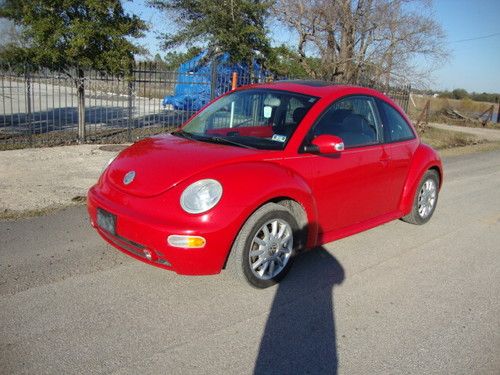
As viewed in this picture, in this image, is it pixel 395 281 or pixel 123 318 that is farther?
pixel 395 281

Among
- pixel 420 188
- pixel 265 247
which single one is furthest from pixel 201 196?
pixel 420 188

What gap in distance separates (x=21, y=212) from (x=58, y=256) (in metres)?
1.46

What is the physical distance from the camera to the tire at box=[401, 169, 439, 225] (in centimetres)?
549

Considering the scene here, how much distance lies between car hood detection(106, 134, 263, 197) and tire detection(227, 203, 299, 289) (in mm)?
530

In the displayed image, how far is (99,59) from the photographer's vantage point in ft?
32.6

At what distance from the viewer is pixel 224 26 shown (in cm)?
1316

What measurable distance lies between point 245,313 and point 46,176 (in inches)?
195

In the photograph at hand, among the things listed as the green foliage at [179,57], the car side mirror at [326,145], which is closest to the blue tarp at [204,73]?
the green foliage at [179,57]

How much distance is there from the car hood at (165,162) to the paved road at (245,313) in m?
0.81

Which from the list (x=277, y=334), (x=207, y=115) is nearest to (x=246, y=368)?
(x=277, y=334)

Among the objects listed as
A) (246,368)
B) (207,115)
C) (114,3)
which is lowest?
(246,368)

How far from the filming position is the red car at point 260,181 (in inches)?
130

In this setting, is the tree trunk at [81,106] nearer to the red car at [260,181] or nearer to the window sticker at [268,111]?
the red car at [260,181]

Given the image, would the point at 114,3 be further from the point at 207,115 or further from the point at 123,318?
the point at 123,318
